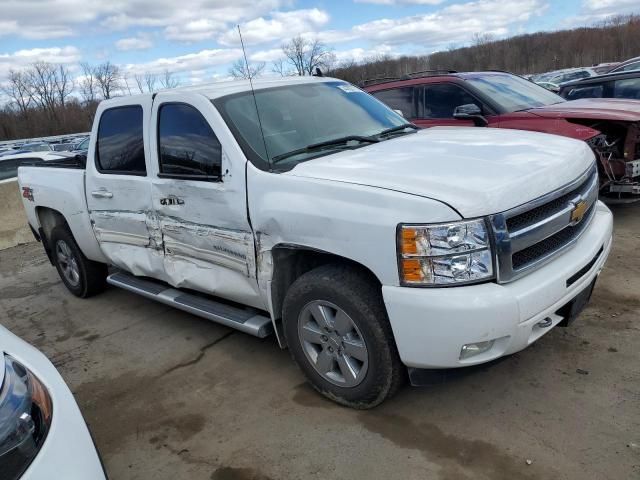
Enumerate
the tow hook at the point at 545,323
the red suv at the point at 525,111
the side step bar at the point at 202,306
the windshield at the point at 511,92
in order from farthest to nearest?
the windshield at the point at 511,92, the red suv at the point at 525,111, the side step bar at the point at 202,306, the tow hook at the point at 545,323

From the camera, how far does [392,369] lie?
2.88 metres

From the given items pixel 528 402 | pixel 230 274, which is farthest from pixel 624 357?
pixel 230 274

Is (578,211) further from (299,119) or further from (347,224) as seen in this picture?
(299,119)

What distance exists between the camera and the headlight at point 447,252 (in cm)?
256

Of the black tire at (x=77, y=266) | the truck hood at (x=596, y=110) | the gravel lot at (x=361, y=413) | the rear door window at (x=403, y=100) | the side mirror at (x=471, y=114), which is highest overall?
the rear door window at (x=403, y=100)

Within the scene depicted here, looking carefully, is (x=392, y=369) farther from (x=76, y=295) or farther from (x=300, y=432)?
(x=76, y=295)

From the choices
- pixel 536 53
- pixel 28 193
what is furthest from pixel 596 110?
pixel 536 53

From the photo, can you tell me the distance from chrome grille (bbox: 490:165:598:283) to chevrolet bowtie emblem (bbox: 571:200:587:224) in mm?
13

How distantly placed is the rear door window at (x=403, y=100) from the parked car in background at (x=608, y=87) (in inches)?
127

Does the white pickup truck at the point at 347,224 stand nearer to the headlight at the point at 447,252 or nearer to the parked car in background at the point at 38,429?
the headlight at the point at 447,252

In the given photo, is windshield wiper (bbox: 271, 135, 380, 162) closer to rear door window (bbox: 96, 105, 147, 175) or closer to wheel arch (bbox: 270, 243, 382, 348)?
wheel arch (bbox: 270, 243, 382, 348)

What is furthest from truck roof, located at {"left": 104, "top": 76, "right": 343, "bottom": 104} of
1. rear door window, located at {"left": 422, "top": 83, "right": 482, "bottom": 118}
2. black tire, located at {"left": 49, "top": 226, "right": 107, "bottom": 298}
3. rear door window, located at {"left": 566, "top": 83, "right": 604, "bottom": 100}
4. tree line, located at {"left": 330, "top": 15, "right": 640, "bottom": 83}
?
tree line, located at {"left": 330, "top": 15, "right": 640, "bottom": 83}

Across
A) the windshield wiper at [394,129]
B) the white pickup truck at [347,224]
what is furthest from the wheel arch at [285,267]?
the windshield wiper at [394,129]

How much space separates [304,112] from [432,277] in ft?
5.83
